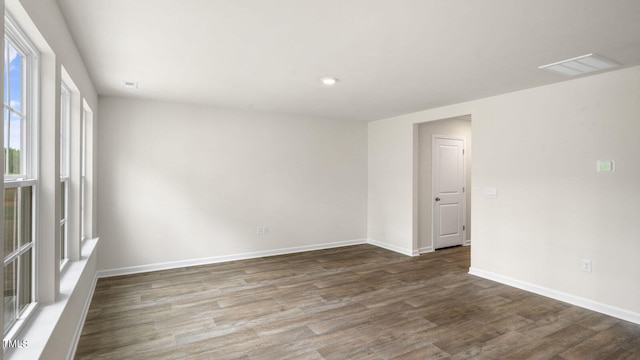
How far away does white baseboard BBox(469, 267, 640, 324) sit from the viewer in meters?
3.20

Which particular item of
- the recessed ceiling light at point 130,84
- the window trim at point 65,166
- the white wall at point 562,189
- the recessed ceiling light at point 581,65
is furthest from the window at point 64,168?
the white wall at point 562,189

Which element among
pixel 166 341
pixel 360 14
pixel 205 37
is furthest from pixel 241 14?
pixel 166 341

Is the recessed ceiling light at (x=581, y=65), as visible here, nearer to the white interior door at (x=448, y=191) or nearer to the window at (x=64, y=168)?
the white interior door at (x=448, y=191)

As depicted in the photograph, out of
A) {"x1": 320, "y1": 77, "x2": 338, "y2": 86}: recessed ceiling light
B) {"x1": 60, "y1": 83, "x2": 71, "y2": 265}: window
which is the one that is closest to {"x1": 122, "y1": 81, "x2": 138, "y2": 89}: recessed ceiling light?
{"x1": 60, "y1": 83, "x2": 71, "y2": 265}: window

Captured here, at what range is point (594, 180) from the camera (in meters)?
3.39

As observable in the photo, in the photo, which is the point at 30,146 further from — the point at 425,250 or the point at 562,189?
the point at 425,250

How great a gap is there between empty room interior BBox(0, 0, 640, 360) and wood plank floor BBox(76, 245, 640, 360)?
0.03m

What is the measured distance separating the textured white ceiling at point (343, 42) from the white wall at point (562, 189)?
0.35 m

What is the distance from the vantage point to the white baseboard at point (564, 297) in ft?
10.5

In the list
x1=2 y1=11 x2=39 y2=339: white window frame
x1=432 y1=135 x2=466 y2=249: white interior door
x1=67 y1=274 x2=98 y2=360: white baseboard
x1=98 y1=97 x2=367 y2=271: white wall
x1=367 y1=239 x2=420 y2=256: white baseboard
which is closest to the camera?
x1=2 y1=11 x2=39 y2=339: white window frame

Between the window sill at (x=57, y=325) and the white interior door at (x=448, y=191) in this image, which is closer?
the window sill at (x=57, y=325)

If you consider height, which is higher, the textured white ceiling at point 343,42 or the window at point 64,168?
the textured white ceiling at point 343,42

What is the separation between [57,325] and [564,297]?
4.54m

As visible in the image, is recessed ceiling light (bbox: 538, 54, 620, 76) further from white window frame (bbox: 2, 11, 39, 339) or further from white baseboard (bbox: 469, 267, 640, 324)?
white window frame (bbox: 2, 11, 39, 339)
